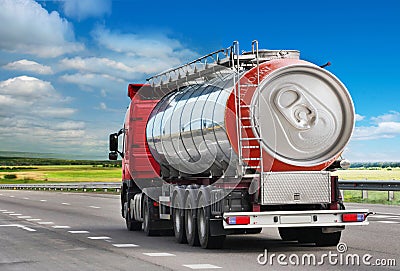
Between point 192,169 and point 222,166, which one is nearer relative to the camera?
point 222,166

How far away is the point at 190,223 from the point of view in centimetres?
1591

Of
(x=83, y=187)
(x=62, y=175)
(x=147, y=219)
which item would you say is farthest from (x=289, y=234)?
(x=62, y=175)

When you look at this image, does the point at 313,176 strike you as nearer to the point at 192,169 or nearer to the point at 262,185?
the point at 262,185

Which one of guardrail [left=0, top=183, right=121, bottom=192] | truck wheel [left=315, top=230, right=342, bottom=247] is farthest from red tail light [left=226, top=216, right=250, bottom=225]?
guardrail [left=0, top=183, right=121, bottom=192]

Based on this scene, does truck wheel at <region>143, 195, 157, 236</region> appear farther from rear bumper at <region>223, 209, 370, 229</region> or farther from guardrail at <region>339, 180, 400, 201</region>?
guardrail at <region>339, 180, 400, 201</region>

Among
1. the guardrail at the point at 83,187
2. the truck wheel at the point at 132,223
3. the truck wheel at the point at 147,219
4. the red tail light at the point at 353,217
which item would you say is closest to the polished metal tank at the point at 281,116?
the red tail light at the point at 353,217

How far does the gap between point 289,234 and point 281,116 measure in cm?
315

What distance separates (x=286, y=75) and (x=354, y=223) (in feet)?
8.94

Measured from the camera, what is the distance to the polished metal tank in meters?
14.4

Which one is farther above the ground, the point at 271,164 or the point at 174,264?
the point at 271,164

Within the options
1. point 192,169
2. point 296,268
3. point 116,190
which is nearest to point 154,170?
Answer: point 192,169

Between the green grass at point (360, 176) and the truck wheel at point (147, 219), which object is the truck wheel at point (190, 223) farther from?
the green grass at point (360, 176)

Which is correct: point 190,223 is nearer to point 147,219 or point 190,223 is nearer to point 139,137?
point 147,219

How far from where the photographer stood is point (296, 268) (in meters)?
12.4
